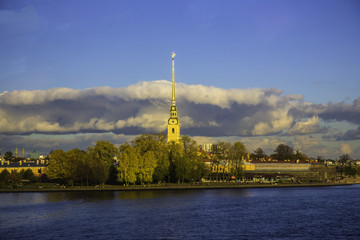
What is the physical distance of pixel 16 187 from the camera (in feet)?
341

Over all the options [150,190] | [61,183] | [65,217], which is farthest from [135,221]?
[61,183]

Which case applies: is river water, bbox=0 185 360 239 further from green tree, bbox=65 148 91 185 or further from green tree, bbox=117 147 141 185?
green tree, bbox=65 148 91 185

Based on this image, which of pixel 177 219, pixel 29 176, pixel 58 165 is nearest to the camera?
pixel 177 219

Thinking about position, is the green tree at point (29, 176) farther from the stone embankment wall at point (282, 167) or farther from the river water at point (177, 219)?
the stone embankment wall at point (282, 167)

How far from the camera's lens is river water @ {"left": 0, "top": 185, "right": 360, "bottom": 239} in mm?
45375

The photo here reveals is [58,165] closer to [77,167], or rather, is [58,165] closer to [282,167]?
[77,167]

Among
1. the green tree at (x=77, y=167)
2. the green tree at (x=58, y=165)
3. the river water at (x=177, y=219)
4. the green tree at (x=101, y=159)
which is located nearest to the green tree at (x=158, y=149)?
the green tree at (x=101, y=159)

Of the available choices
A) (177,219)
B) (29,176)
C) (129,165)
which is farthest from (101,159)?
(177,219)

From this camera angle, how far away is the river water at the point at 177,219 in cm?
4538

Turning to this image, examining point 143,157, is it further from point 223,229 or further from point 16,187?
point 223,229

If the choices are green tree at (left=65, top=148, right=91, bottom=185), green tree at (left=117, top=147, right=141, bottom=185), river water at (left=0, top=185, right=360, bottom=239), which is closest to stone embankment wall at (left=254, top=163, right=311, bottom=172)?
green tree at (left=117, top=147, right=141, bottom=185)

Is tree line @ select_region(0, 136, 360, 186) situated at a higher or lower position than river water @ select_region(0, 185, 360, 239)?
higher

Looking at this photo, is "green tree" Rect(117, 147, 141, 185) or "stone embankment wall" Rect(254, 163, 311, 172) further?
"stone embankment wall" Rect(254, 163, 311, 172)

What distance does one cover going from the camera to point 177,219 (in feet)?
180
